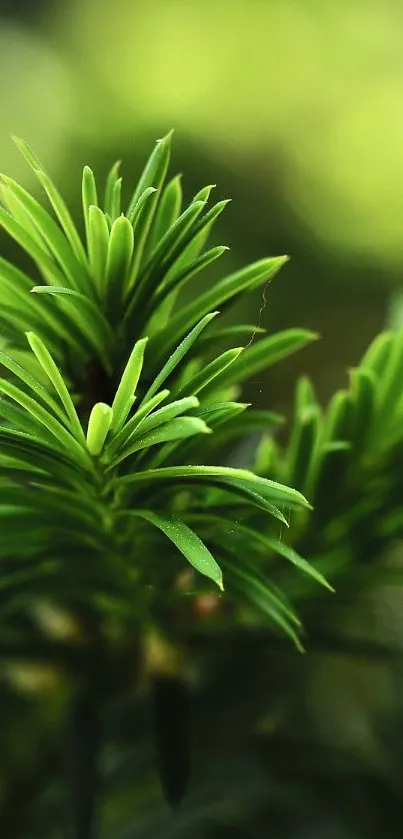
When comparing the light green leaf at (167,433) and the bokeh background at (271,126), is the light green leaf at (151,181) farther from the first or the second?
the bokeh background at (271,126)

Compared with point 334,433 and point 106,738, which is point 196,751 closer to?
point 106,738

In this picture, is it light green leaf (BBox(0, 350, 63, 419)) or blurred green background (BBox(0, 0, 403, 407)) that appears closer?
light green leaf (BBox(0, 350, 63, 419))

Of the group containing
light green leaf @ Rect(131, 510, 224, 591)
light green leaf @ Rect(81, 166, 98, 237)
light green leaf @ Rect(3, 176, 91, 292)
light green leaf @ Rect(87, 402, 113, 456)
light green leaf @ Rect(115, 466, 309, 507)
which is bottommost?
light green leaf @ Rect(131, 510, 224, 591)

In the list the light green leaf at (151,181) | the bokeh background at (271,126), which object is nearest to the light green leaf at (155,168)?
the light green leaf at (151,181)

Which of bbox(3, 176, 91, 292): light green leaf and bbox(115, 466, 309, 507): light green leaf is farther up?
bbox(3, 176, 91, 292): light green leaf

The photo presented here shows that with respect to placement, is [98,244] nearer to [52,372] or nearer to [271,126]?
[52,372]

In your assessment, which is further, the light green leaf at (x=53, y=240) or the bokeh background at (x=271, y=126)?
the bokeh background at (x=271, y=126)

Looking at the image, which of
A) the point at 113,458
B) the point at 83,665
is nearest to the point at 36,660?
the point at 83,665

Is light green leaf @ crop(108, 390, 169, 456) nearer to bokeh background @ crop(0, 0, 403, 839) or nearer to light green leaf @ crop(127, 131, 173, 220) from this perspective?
light green leaf @ crop(127, 131, 173, 220)

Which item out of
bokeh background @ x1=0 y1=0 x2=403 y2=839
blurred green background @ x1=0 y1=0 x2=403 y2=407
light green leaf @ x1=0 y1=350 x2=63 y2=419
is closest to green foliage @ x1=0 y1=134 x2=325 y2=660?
light green leaf @ x1=0 y1=350 x2=63 y2=419
